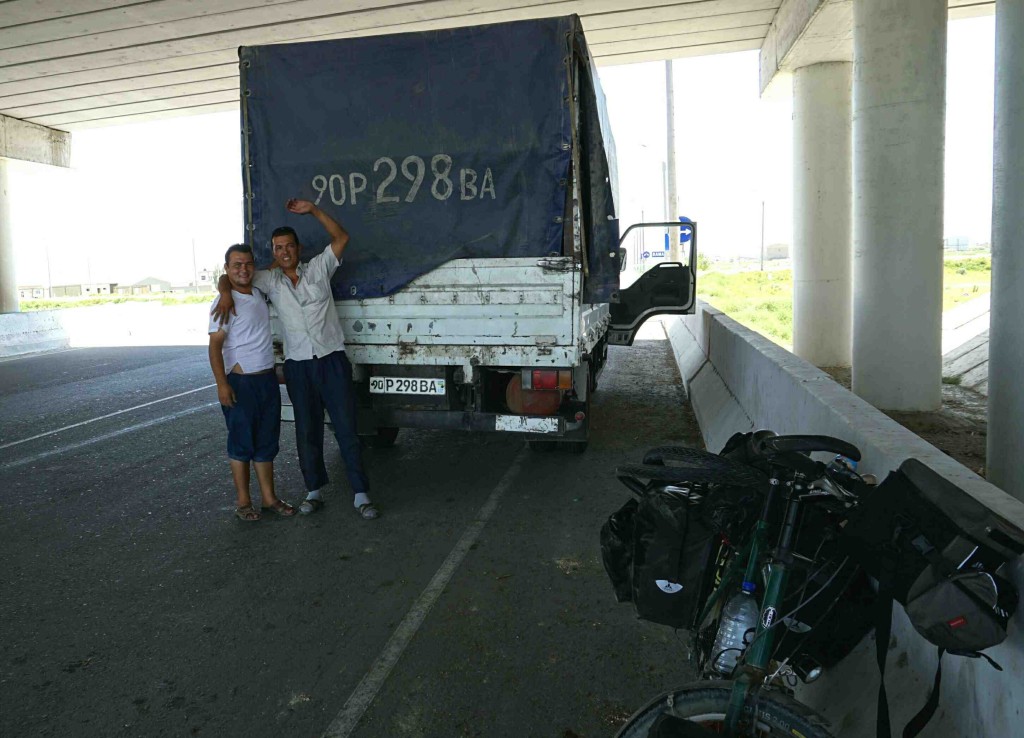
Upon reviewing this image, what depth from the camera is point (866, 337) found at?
808cm

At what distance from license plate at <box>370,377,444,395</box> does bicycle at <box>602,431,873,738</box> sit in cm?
348

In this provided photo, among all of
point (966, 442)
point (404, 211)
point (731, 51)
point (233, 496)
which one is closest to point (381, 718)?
point (233, 496)

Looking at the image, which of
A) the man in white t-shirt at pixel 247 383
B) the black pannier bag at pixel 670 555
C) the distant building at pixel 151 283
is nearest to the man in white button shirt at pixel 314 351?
the man in white t-shirt at pixel 247 383

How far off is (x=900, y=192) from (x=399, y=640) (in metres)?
6.85

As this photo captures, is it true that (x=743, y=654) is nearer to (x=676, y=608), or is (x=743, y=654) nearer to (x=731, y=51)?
(x=676, y=608)

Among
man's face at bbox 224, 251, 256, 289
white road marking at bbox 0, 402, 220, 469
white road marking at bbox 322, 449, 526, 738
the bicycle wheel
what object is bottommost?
white road marking at bbox 322, 449, 526, 738

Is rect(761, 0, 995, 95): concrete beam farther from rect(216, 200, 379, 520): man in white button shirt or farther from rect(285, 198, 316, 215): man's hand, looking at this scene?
rect(216, 200, 379, 520): man in white button shirt

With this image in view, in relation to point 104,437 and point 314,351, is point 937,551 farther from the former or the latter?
point 104,437

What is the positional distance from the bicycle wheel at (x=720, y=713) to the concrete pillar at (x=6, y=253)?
69.0 feet

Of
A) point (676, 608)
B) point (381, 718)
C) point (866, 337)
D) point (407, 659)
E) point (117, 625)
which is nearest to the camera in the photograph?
point (676, 608)

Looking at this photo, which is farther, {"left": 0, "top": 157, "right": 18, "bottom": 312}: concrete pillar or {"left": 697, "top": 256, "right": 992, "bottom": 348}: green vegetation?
{"left": 697, "top": 256, "right": 992, "bottom": 348}: green vegetation

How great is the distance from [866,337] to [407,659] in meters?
6.54

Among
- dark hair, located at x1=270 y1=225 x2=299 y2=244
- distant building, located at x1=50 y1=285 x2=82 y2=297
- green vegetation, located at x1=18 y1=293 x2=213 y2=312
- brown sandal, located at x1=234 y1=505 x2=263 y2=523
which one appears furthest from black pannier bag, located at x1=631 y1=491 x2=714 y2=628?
distant building, located at x1=50 y1=285 x2=82 y2=297

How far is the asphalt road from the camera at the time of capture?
297cm
